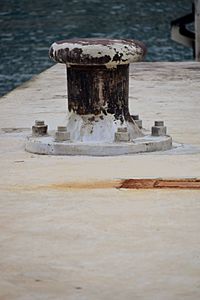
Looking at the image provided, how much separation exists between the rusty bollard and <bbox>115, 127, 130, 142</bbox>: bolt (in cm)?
6

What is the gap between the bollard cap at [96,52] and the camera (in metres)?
4.83

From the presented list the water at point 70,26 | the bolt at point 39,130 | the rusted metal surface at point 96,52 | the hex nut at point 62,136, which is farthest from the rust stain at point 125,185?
the water at point 70,26

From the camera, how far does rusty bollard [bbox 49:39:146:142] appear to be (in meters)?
4.86

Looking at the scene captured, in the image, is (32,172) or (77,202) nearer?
(77,202)

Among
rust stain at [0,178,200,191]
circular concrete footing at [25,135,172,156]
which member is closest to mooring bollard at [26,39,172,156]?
circular concrete footing at [25,135,172,156]

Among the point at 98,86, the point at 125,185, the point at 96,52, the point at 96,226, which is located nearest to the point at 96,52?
the point at 96,52

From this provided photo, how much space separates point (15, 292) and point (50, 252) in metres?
0.36

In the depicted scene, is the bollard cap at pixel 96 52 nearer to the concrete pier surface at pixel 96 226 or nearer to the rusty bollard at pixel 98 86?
the rusty bollard at pixel 98 86

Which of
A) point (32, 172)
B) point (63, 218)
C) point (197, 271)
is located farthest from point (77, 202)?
point (197, 271)

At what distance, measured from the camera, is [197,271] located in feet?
10.0

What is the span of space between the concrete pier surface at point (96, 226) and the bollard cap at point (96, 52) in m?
0.40

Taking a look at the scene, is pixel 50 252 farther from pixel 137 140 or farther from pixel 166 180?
pixel 137 140

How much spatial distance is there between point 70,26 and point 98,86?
16162 mm

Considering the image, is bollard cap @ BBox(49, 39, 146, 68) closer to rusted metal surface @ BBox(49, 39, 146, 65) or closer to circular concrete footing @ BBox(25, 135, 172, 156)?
rusted metal surface @ BBox(49, 39, 146, 65)
